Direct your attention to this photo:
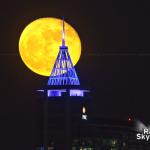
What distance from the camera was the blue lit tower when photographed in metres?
84.9

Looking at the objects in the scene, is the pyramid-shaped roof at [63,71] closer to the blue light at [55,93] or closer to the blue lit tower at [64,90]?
the blue lit tower at [64,90]

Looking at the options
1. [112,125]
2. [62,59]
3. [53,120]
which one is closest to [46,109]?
[53,120]

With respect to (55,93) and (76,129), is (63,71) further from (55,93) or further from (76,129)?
(76,129)

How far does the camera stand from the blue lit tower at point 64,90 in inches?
3343

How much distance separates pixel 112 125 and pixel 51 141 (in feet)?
28.5

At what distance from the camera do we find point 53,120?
88.1 metres

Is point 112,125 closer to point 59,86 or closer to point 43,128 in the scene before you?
point 43,128

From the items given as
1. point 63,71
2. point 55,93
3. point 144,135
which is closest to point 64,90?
point 55,93

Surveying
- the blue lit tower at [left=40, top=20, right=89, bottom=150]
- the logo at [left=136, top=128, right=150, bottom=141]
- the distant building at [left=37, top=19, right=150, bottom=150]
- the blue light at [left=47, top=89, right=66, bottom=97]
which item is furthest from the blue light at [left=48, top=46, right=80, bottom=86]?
the logo at [left=136, top=128, right=150, bottom=141]

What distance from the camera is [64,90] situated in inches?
3844

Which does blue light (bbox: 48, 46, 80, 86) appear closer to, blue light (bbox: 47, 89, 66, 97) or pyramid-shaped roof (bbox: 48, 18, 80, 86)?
pyramid-shaped roof (bbox: 48, 18, 80, 86)

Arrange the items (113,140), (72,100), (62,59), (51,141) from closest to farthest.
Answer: (113,140) < (51,141) < (72,100) < (62,59)

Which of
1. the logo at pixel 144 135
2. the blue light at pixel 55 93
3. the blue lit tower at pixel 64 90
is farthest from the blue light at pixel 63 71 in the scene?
the logo at pixel 144 135

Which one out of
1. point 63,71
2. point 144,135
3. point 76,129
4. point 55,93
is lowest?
point 144,135
